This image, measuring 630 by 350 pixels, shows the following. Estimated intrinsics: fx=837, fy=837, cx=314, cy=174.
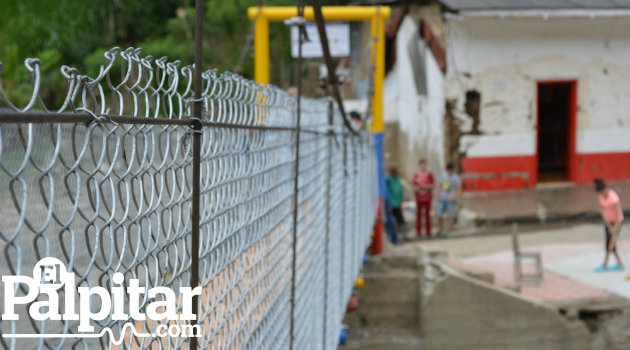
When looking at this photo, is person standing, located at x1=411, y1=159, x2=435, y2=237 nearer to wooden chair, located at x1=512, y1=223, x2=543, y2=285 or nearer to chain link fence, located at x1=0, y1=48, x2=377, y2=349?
wooden chair, located at x1=512, y1=223, x2=543, y2=285

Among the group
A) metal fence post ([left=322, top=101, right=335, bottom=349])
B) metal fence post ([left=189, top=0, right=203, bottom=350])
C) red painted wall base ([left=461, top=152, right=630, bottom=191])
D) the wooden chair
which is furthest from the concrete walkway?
metal fence post ([left=189, top=0, right=203, bottom=350])

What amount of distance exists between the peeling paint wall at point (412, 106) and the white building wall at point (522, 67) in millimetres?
394

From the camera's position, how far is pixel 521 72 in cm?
1351

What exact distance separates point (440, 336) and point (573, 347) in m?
1.42

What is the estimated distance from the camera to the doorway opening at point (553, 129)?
14859mm

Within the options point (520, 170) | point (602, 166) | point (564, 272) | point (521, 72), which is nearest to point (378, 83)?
point (564, 272)

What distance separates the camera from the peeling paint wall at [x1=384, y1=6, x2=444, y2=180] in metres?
13.5

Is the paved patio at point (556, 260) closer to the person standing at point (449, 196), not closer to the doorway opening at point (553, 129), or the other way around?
the person standing at point (449, 196)

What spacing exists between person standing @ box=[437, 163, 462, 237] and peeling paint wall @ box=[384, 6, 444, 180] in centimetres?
149

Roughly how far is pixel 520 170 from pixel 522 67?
166cm

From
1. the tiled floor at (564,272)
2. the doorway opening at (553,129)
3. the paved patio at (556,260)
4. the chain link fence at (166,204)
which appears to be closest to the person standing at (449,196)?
the paved patio at (556,260)

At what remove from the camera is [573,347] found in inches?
345

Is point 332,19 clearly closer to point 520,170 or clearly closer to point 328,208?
point 328,208

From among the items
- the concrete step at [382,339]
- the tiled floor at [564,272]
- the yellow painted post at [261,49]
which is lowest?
the concrete step at [382,339]
